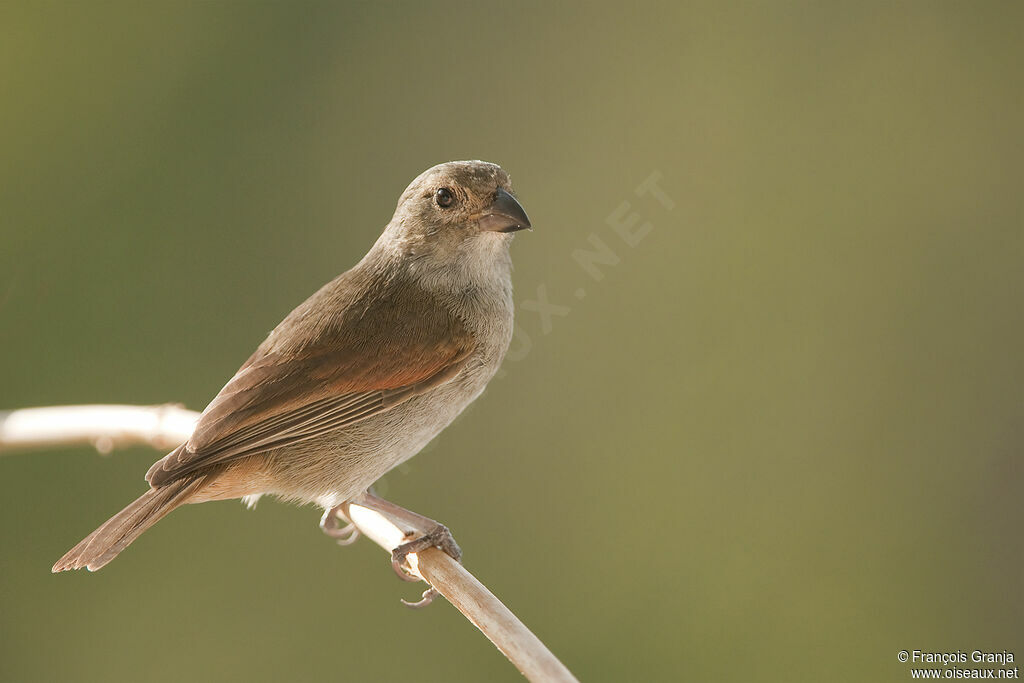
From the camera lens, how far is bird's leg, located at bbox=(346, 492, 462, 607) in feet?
7.86

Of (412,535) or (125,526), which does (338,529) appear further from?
(125,526)

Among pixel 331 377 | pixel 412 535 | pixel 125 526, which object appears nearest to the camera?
pixel 125 526

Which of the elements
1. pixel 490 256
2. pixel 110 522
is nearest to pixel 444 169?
pixel 490 256

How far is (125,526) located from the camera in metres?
2.04

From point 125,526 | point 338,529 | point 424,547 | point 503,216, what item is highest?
point 503,216

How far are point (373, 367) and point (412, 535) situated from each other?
0.40 metres

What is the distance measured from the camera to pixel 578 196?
13.5ft

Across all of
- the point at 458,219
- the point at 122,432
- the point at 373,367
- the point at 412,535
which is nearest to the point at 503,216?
the point at 458,219

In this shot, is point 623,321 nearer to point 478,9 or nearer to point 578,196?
point 578,196

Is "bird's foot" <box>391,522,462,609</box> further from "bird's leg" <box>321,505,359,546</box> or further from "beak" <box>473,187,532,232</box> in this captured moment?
"beak" <box>473,187,532,232</box>

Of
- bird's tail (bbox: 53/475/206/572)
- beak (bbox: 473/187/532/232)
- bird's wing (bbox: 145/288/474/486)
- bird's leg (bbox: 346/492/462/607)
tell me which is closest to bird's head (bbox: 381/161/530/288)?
beak (bbox: 473/187/532/232)

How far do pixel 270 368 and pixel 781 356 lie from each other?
2.20 meters

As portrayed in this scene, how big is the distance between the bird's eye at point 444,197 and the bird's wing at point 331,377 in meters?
0.24

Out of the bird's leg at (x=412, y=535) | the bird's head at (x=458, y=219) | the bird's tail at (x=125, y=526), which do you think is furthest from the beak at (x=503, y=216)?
the bird's tail at (x=125, y=526)
